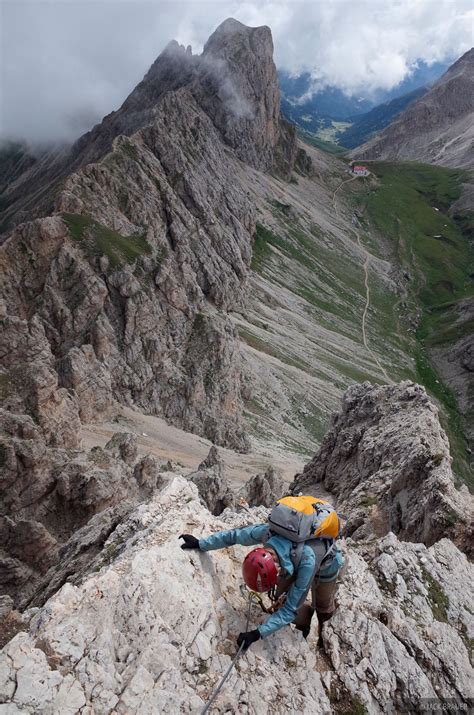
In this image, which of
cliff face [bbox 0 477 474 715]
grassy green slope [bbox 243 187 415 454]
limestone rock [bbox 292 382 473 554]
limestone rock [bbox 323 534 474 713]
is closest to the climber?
cliff face [bbox 0 477 474 715]

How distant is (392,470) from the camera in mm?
21250

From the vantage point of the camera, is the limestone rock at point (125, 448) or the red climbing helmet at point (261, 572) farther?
the limestone rock at point (125, 448)

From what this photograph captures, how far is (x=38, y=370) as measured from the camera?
4650 centimetres

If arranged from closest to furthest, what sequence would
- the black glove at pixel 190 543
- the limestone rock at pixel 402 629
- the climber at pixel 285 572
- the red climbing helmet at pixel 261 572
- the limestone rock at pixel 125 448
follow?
the red climbing helmet at pixel 261 572
the climber at pixel 285 572
the limestone rock at pixel 402 629
the black glove at pixel 190 543
the limestone rock at pixel 125 448

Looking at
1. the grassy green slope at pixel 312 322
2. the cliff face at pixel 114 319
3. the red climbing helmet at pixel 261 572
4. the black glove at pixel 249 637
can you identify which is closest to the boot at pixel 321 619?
the black glove at pixel 249 637

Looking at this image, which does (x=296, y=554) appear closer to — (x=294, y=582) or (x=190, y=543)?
(x=294, y=582)

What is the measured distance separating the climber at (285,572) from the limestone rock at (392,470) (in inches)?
273

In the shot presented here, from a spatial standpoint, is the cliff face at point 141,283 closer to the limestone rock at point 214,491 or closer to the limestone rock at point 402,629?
the limestone rock at point 214,491

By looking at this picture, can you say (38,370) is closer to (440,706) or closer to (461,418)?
(440,706)

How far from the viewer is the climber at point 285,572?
8875 mm

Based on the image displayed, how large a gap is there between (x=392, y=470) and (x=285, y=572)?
13146 millimetres

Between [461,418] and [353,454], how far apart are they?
93.8 m

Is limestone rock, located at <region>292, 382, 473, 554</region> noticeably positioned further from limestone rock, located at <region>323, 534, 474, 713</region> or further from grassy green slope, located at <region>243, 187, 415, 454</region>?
grassy green slope, located at <region>243, 187, 415, 454</region>

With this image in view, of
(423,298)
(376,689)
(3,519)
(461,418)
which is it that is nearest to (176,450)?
(3,519)
